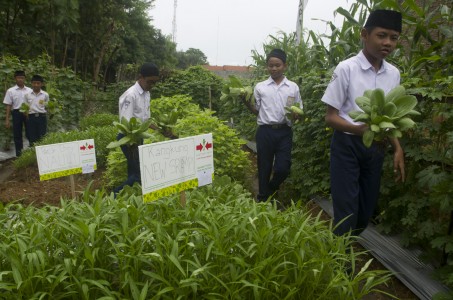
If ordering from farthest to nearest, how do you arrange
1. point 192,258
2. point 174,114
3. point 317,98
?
point 317,98 < point 174,114 < point 192,258

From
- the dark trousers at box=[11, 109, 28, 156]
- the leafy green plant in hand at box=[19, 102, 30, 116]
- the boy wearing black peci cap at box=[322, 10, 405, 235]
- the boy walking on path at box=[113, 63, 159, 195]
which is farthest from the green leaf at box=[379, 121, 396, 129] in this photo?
the dark trousers at box=[11, 109, 28, 156]

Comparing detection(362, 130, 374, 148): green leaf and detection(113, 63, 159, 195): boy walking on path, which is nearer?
detection(362, 130, 374, 148): green leaf

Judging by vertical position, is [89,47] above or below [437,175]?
above

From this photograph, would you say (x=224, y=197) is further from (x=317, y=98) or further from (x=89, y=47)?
(x=89, y=47)

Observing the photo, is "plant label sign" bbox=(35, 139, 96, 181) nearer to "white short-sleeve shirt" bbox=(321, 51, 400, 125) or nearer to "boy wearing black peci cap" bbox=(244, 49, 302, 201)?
"boy wearing black peci cap" bbox=(244, 49, 302, 201)

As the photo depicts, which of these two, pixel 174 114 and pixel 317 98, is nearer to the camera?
pixel 174 114

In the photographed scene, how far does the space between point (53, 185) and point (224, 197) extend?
4105 millimetres

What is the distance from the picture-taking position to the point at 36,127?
8430mm

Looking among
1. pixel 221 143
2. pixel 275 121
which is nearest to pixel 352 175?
pixel 275 121

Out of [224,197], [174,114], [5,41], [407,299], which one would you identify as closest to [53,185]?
[174,114]

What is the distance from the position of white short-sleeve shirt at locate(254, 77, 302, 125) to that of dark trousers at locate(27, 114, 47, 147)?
5.57m

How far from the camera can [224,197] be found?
3080 millimetres

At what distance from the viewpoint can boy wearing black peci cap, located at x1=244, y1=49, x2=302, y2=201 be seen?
458 cm

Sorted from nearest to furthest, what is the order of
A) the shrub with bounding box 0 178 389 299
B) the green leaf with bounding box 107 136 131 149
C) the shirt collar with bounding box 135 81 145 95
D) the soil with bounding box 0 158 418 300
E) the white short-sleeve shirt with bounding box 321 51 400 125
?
the shrub with bounding box 0 178 389 299 → the white short-sleeve shirt with bounding box 321 51 400 125 → the green leaf with bounding box 107 136 131 149 → the shirt collar with bounding box 135 81 145 95 → the soil with bounding box 0 158 418 300
